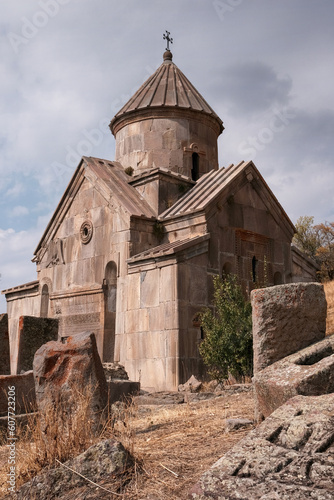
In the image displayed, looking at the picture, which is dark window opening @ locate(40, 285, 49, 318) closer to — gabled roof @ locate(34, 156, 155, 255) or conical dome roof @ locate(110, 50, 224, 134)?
gabled roof @ locate(34, 156, 155, 255)

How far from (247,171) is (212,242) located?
227cm

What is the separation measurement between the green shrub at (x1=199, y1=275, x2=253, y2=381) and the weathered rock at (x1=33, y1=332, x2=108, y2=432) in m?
3.75

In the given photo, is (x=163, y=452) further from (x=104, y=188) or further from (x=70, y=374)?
(x=104, y=188)

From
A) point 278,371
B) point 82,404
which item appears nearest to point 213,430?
point 278,371

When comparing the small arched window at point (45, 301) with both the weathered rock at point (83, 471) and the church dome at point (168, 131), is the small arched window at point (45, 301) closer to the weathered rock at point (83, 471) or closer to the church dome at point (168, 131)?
the church dome at point (168, 131)

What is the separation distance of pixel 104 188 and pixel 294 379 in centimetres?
840

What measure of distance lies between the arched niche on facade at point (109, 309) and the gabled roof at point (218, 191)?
1544mm

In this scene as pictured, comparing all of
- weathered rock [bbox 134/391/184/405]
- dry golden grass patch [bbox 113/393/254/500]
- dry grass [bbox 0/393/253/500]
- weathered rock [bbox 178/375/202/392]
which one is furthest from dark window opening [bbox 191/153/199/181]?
dry grass [bbox 0/393/253/500]

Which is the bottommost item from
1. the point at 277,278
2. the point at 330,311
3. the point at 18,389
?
the point at 18,389

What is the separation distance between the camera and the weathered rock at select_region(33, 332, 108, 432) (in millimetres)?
4031

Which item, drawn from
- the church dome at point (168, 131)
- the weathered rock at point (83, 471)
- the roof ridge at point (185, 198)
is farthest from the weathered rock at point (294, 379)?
the church dome at point (168, 131)

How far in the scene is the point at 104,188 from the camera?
36.2ft

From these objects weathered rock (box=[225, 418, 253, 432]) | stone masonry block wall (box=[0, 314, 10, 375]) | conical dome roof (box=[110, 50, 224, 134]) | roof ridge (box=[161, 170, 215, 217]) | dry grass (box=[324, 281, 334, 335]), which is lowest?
Answer: weathered rock (box=[225, 418, 253, 432])

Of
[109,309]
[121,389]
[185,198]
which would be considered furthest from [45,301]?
[121,389]
